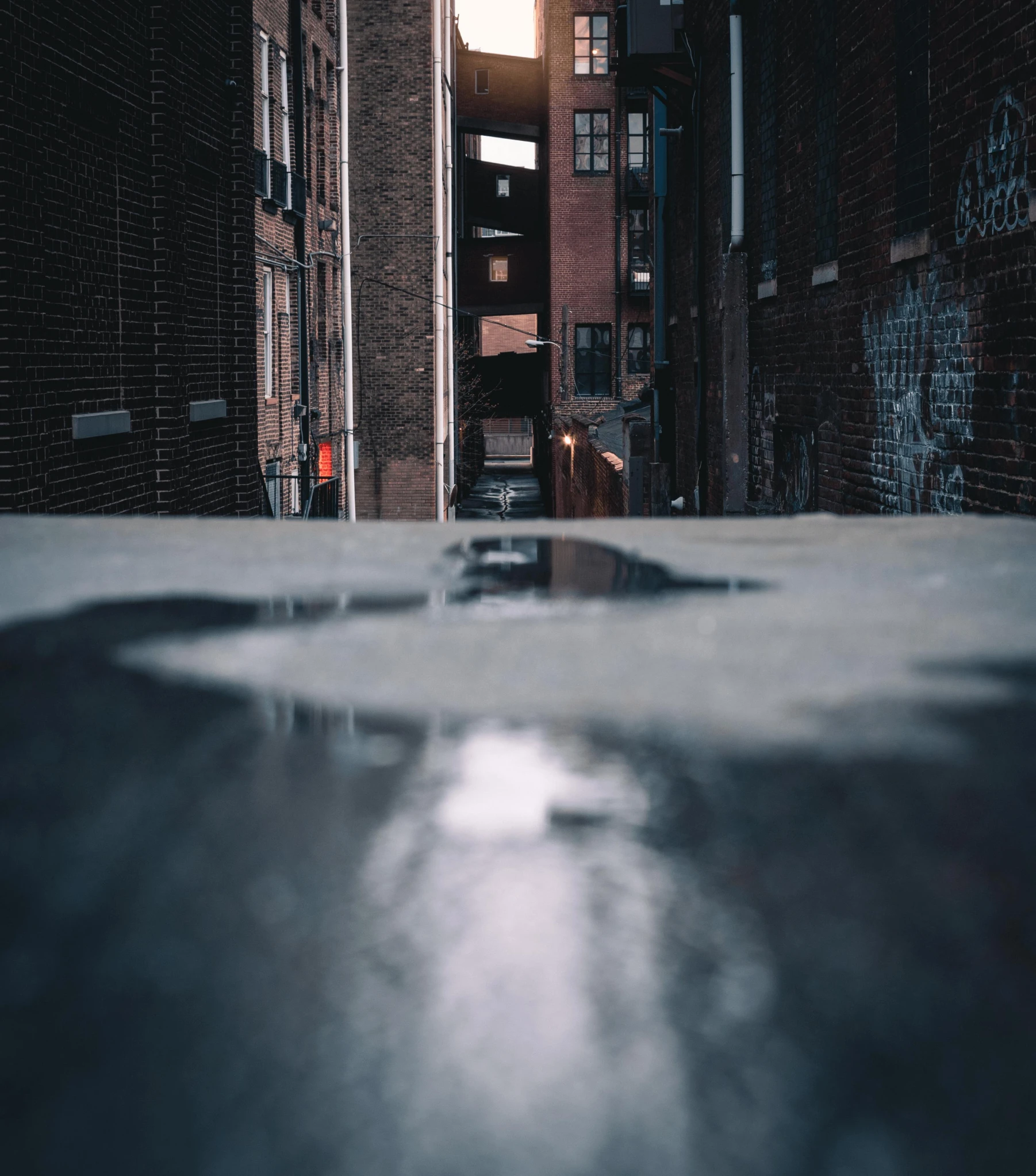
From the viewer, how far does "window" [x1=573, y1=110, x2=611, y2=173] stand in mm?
39688

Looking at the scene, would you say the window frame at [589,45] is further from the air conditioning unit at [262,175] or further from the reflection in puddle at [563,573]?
the reflection in puddle at [563,573]

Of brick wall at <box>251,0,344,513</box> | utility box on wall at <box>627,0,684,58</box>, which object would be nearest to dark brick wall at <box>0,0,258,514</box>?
brick wall at <box>251,0,344,513</box>

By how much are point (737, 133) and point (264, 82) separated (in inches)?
351

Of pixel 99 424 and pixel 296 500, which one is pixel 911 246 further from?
pixel 296 500

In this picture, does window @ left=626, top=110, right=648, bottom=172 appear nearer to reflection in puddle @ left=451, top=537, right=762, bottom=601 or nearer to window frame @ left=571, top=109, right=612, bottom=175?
window frame @ left=571, top=109, right=612, bottom=175

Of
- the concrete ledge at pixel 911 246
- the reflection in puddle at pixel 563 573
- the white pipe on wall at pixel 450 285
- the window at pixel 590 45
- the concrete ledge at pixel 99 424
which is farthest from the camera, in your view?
the window at pixel 590 45

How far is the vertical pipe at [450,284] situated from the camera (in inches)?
1233

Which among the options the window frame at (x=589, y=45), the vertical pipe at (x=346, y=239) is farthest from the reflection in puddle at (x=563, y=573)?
the window frame at (x=589, y=45)

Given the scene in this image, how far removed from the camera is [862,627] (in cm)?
235

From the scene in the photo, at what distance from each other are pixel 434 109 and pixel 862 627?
28419 millimetres

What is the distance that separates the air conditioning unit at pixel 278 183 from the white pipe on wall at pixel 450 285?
11.1 meters

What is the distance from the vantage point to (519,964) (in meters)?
1.04

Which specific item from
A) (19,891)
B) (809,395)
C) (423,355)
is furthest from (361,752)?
(423,355)

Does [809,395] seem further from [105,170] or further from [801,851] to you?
[801,851]
